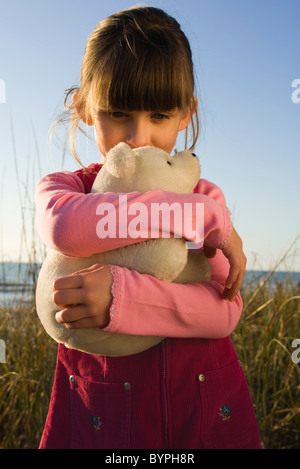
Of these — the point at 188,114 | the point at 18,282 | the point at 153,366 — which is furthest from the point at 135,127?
the point at 18,282

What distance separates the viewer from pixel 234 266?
0.95 metres

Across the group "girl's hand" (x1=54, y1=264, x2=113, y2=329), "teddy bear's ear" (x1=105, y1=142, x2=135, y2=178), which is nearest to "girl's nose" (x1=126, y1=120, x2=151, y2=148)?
"teddy bear's ear" (x1=105, y1=142, x2=135, y2=178)

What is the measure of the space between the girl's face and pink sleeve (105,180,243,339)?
37 centimetres

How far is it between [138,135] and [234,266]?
39 centimetres

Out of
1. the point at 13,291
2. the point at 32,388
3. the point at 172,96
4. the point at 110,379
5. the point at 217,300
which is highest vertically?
the point at 172,96

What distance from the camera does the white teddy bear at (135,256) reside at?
88 centimetres

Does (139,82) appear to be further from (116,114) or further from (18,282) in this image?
(18,282)

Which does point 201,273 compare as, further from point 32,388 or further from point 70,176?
point 32,388

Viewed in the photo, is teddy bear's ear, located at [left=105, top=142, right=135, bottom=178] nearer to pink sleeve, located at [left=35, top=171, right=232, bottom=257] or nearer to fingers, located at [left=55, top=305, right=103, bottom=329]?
pink sleeve, located at [left=35, top=171, right=232, bottom=257]

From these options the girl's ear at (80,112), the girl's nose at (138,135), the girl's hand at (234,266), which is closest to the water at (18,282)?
the girl's ear at (80,112)

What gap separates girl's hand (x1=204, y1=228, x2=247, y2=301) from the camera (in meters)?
0.95

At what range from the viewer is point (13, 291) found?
95.0 inches

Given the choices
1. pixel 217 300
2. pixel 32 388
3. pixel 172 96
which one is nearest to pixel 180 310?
pixel 217 300
